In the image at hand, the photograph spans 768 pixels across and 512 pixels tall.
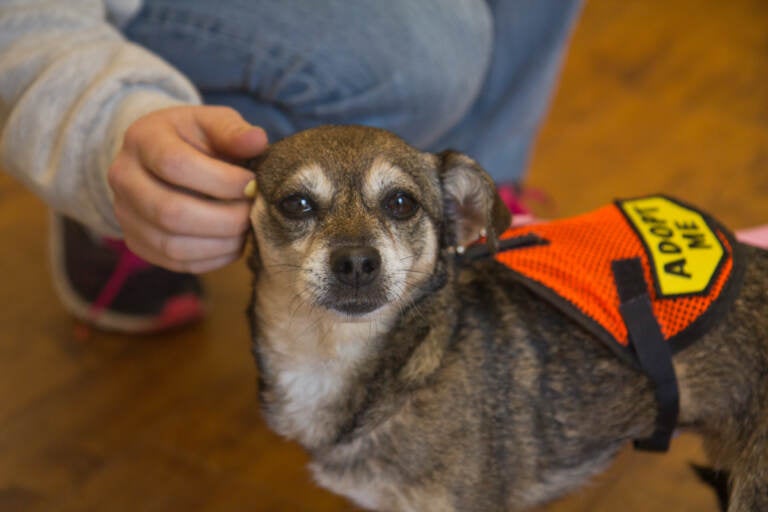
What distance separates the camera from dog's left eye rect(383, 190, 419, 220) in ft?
4.34

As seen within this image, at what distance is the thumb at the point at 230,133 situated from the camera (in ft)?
4.16

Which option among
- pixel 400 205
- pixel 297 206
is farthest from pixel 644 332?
pixel 297 206

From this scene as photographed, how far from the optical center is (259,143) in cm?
127

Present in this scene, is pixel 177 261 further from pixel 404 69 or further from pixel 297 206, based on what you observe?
pixel 404 69

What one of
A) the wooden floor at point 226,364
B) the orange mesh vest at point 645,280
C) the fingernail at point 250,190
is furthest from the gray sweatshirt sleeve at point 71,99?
the orange mesh vest at point 645,280

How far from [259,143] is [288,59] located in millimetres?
589

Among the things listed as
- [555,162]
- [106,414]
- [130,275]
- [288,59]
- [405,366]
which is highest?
[288,59]

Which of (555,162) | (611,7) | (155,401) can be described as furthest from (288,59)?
(611,7)

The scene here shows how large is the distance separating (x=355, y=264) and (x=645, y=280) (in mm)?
486

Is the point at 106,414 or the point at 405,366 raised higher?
the point at 405,366

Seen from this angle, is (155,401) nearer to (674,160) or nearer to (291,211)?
(291,211)

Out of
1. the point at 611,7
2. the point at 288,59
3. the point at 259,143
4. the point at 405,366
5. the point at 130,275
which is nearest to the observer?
the point at 259,143

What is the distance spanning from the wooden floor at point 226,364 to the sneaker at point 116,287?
5 cm

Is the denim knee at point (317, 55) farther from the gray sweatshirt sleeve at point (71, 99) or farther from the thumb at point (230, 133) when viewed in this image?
the thumb at point (230, 133)
